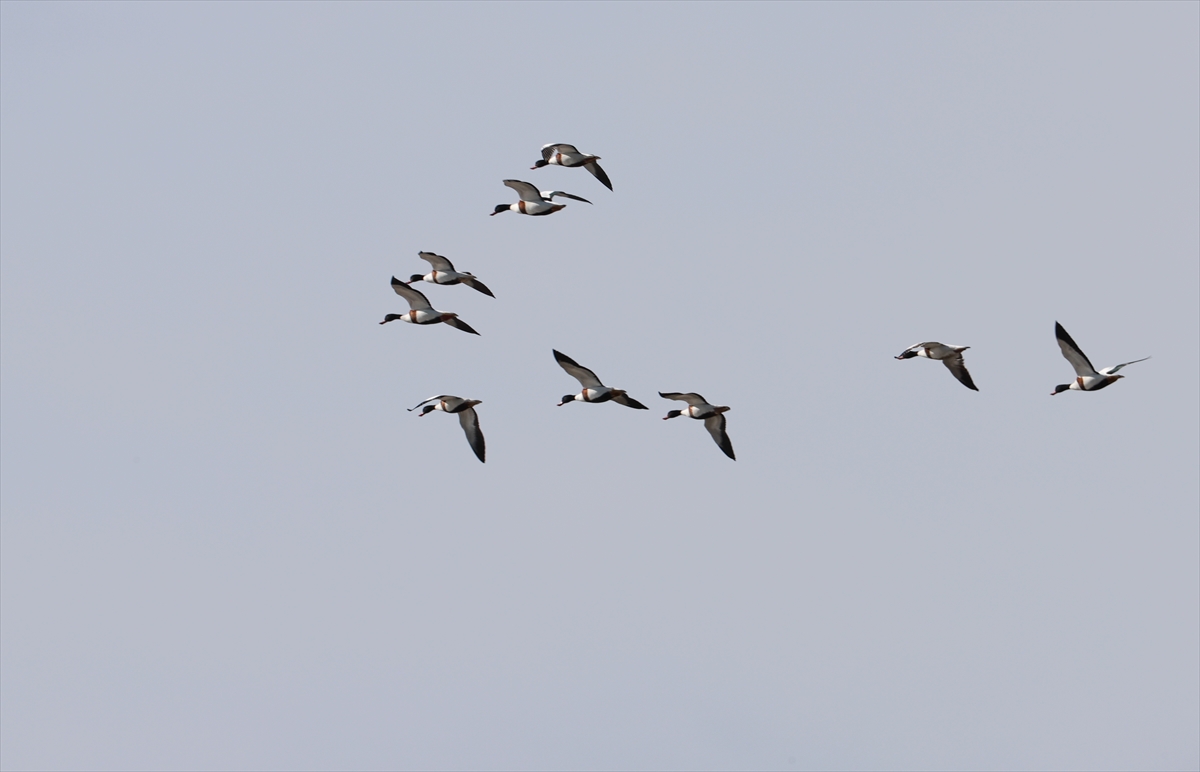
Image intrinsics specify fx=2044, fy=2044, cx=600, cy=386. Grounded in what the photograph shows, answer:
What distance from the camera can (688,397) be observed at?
50656 mm

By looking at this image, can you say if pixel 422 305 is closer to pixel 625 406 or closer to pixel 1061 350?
pixel 625 406

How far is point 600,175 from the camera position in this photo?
54.4 metres

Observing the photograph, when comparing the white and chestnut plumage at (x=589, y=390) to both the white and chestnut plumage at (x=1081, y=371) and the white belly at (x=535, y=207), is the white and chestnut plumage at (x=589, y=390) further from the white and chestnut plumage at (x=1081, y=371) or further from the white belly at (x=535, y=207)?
the white and chestnut plumage at (x=1081, y=371)

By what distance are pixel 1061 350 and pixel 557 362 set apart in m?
12.6

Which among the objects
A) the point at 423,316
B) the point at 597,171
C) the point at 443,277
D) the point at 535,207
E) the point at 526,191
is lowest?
the point at 423,316

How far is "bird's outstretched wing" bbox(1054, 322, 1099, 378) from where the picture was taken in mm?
50375

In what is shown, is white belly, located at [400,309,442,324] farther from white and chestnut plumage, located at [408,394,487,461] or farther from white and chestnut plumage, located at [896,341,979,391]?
white and chestnut plumage, located at [896,341,979,391]

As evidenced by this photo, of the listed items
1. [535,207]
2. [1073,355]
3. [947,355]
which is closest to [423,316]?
[535,207]

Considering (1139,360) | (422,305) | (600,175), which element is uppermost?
(600,175)

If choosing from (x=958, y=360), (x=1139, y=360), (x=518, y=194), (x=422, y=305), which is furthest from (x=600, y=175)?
(x=1139, y=360)

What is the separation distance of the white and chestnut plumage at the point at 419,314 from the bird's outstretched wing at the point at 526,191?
11.6ft

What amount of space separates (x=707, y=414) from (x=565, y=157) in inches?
315

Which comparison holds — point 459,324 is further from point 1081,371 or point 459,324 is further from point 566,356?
point 1081,371

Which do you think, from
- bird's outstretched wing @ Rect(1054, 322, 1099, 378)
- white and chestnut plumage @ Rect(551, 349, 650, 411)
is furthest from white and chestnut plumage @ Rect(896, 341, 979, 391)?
white and chestnut plumage @ Rect(551, 349, 650, 411)
